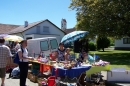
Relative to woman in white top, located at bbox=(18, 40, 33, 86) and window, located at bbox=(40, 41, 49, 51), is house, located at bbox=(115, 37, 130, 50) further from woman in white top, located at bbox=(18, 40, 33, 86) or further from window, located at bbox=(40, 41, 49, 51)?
woman in white top, located at bbox=(18, 40, 33, 86)

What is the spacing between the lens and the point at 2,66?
23.2 ft

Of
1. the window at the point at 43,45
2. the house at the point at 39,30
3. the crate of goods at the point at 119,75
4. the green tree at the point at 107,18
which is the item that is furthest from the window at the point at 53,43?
the house at the point at 39,30

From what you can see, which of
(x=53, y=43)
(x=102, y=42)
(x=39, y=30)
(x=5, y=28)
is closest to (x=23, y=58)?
(x=53, y=43)

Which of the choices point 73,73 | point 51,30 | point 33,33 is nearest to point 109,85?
point 73,73

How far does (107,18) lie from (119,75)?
15.8 metres

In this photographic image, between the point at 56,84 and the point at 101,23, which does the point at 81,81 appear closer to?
the point at 56,84

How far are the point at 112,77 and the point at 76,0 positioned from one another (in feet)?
69.6

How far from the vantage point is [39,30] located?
40.2 meters

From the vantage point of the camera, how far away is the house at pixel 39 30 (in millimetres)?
38062

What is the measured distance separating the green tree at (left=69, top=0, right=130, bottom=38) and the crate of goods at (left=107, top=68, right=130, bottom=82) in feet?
43.1

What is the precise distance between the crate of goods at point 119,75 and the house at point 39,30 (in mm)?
30097

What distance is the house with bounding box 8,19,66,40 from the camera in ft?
125

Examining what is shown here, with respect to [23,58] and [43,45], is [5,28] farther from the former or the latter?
[23,58]

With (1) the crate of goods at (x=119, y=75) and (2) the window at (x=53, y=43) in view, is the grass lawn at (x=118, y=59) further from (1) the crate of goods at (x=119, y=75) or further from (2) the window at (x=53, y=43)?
(2) the window at (x=53, y=43)
